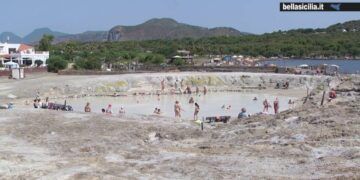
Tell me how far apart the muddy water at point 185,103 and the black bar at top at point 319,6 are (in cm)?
1681

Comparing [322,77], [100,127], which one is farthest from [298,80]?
[100,127]

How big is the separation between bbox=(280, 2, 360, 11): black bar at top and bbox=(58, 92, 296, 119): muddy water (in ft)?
55.1

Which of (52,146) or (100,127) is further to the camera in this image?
(100,127)

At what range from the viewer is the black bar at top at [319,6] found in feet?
69.1

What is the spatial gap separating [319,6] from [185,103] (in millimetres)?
26973

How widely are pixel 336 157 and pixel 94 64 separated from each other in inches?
2461

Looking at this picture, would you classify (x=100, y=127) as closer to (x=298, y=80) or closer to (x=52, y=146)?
(x=52, y=146)

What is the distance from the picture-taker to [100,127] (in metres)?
24.4

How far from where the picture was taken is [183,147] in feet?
65.4

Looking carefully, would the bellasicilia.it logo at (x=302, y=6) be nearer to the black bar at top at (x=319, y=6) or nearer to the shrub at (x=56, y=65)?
the black bar at top at (x=319, y=6)

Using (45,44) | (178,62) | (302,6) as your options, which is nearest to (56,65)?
(178,62)

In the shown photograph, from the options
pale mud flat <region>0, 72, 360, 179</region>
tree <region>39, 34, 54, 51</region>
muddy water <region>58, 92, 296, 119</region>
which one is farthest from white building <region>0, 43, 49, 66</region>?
pale mud flat <region>0, 72, 360, 179</region>

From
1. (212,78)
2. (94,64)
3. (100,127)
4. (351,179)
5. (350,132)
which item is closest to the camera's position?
(351,179)

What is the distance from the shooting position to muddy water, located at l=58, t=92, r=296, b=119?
135 feet
